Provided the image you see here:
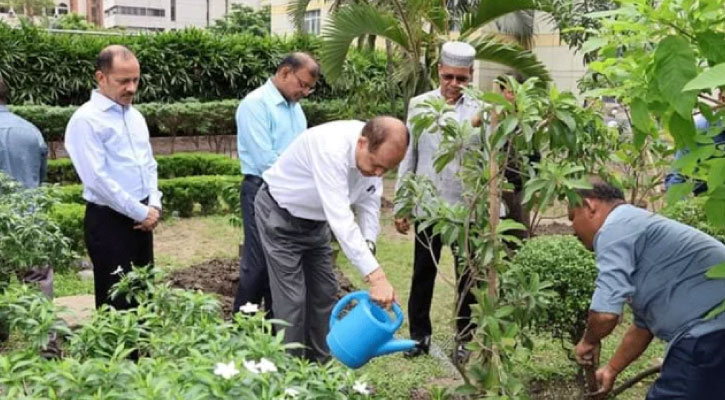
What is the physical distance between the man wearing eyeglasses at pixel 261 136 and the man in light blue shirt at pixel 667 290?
6.51 feet

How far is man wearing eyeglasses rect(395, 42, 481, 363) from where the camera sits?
3.77m

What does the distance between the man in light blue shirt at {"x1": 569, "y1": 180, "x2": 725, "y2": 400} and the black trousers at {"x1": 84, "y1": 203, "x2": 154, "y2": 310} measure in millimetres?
2153

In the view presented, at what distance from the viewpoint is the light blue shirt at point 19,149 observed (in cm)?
391

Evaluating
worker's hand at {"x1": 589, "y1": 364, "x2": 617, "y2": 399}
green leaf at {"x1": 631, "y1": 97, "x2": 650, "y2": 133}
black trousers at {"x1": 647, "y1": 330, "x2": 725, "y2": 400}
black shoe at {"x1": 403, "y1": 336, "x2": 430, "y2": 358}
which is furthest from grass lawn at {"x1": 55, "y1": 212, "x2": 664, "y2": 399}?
green leaf at {"x1": 631, "y1": 97, "x2": 650, "y2": 133}

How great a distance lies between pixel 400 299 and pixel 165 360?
347 cm

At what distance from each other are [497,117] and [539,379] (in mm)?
1861

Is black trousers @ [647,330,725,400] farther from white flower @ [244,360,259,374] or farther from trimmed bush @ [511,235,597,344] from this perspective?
white flower @ [244,360,259,374]

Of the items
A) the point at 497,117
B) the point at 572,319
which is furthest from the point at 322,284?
the point at 497,117

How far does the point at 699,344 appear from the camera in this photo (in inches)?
94.8

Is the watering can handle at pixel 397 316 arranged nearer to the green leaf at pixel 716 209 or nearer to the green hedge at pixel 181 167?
the green leaf at pixel 716 209

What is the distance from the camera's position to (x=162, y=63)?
13.6 meters

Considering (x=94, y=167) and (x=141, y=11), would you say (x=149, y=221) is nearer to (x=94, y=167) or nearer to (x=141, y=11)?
(x=94, y=167)

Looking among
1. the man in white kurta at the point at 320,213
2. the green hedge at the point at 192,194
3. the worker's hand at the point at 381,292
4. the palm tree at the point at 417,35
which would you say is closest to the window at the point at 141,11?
the green hedge at the point at 192,194

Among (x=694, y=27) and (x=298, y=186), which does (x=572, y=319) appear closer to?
(x=298, y=186)
